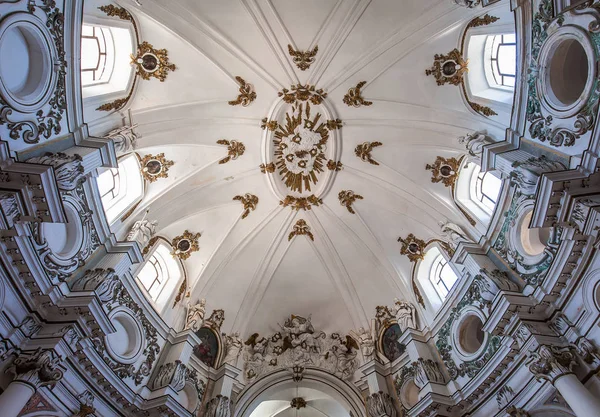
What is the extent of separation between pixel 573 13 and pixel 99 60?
1168cm

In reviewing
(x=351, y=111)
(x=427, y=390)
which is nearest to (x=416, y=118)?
(x=351, y=111)

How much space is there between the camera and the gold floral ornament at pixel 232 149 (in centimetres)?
1446

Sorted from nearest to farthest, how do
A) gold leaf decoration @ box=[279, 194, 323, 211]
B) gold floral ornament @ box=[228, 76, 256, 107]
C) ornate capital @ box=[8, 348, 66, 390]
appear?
ornate capital @ box=[8, 348, 66, 390]
gold floral ornament @ box=[228, 76, 256, 107]
gold leaf decoration @ box=[279, 194, 323, 211]

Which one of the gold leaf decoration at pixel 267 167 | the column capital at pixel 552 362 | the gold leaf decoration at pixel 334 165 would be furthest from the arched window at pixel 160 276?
the column capital at pixel 552 362

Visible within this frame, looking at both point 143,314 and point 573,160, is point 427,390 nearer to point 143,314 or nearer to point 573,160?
point 573,160

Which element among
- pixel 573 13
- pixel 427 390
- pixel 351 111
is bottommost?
pixel 427 390

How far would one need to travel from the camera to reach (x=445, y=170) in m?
13.4

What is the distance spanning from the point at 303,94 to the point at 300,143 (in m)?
1.98

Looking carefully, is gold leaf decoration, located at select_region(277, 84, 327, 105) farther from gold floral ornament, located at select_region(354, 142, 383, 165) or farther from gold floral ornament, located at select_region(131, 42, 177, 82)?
gold floral ornament, located at select_region(131, 42, 177, 82)

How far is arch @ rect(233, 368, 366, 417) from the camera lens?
13.5m

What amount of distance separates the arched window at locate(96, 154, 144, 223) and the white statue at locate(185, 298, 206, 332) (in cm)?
429

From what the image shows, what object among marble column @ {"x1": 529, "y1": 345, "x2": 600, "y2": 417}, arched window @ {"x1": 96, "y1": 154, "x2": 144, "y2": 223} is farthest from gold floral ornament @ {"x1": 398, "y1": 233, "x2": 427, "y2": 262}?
arched window @ {"x1": 96, "y1": 154, "x2": 144, "y2": 223}

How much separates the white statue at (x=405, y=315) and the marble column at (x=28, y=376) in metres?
→ 10.3

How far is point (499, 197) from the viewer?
10727mm
